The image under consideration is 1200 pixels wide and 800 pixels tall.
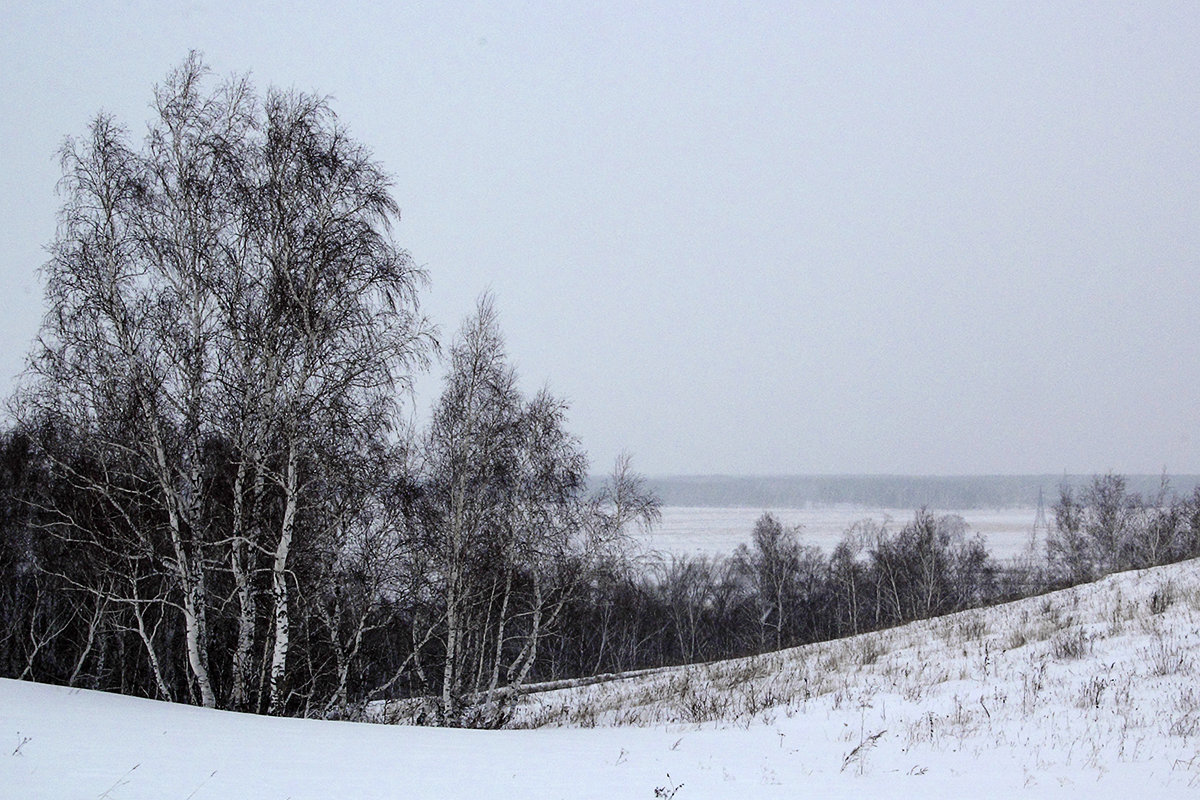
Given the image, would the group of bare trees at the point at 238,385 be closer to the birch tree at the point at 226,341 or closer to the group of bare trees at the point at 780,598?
the birch tree at the point at 226,341

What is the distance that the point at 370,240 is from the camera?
11438 millimetres

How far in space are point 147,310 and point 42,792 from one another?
26.3 feet

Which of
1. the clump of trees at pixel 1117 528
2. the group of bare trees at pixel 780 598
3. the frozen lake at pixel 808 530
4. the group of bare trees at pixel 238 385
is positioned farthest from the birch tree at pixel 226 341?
the frozen lake at pixel 808 530

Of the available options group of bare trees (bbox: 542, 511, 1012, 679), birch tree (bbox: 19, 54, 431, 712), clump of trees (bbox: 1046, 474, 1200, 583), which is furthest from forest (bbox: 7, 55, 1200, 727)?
clump of trees (bbox: 1046, 474, 1200, 583)

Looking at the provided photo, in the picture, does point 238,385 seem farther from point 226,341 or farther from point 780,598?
point 780,598

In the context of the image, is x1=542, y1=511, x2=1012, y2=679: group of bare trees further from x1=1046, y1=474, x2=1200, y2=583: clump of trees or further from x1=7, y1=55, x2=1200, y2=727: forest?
x1=7, y1=55, x2=1200, y2=727: forest

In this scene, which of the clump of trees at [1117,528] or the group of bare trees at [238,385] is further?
the clump of trees at [1117,528]

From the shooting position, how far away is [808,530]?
137500 millimetres

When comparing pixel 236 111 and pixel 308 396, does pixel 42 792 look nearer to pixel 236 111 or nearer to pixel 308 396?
pixel 308 396

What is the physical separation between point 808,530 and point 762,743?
5378 inches

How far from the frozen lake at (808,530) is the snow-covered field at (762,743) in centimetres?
7764

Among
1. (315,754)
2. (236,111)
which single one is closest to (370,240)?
(236,111)

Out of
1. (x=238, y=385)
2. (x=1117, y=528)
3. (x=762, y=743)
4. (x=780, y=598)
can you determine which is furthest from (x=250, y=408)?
(x=1117, y=528)

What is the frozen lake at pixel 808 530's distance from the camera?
354 ft
